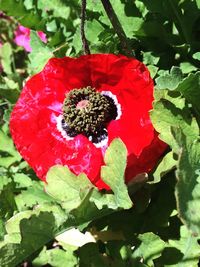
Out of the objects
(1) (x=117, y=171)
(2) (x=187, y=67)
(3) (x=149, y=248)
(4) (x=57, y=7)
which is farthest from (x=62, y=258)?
(4) (x=57, y=7)

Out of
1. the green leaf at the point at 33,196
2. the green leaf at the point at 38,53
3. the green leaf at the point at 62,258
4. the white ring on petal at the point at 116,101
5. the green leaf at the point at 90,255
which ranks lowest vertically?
the green leaf at the point at 62,258

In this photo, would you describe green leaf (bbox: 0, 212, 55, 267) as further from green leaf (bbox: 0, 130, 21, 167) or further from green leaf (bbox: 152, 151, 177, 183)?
green leaf (bbox: 0, 130, 21, 167)

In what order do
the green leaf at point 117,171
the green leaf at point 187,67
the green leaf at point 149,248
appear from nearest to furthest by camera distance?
the green leaf at point 117,171 → the green leaf at point 149,248 → the green leaf at point 187,67

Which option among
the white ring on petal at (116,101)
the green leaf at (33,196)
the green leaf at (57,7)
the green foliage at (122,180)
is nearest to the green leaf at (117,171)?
the green foliage at (122,180)

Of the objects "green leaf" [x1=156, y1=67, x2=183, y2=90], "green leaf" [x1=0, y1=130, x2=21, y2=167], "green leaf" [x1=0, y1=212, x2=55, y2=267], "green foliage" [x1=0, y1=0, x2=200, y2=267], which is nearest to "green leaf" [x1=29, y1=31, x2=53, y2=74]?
"green foliage" [x1=0, y1=0, x2=200, y2=267]

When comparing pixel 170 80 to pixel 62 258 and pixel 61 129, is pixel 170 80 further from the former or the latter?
pixel 62 258

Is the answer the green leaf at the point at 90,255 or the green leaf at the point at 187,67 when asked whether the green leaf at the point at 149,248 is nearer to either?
the green leaf at the point at 90,255
